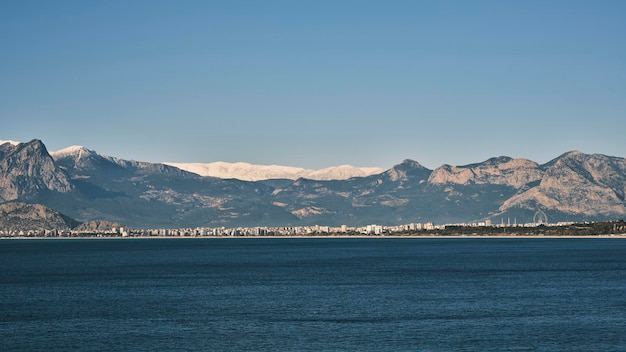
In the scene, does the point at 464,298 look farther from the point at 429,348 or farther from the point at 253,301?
the point at 429,348

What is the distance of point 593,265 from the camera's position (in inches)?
7721

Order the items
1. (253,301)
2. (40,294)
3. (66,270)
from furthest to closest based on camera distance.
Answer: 1. (66,270)
2. (40,294)
3. (253,301)

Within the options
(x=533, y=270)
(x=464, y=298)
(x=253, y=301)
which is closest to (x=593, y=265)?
(x=533, y=270)

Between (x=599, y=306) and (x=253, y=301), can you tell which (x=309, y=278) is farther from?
(x=599, y=306)

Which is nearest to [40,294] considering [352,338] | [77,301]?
[77,301]

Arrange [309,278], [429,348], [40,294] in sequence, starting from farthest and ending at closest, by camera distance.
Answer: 1. [309,278]
2. [40,294]
3. [429,348]

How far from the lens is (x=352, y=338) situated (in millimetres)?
87438

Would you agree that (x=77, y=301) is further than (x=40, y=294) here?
No

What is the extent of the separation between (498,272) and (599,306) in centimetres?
6418

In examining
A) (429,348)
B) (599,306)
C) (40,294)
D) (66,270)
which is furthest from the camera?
(66,270)

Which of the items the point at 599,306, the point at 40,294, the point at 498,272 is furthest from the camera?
the point at 498,272

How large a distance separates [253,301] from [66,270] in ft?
282

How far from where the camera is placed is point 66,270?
194 m

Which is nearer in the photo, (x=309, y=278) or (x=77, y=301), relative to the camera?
(x=77, y=301)
